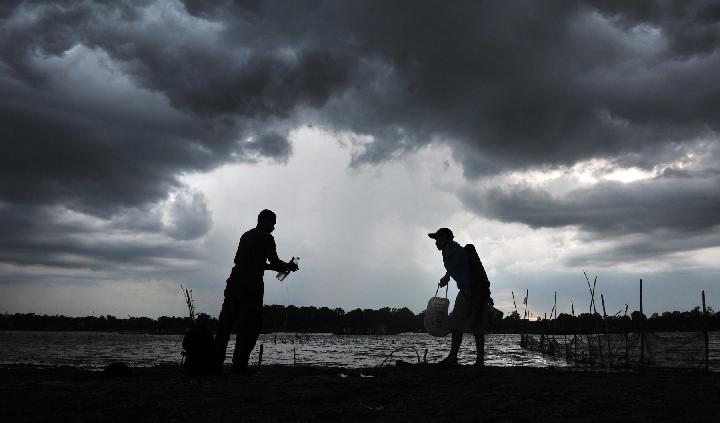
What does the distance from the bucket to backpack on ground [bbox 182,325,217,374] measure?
4.15 meters

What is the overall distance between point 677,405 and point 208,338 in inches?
233

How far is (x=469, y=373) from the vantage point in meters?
6.92

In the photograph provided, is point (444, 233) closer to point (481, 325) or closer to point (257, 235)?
point (481, 325)

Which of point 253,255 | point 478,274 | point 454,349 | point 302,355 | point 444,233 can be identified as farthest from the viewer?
point 302,355

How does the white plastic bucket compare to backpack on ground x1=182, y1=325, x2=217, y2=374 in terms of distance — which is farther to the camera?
the white plastic bucket

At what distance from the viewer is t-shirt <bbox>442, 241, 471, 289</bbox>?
28.6ft

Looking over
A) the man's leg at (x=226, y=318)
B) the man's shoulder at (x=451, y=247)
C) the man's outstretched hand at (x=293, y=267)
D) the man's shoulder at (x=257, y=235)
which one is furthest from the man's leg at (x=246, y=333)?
the man's shoulder at (x=451, y=247)

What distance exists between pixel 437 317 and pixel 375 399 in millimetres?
4230

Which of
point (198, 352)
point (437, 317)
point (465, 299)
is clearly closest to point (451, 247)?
point (465, 299)

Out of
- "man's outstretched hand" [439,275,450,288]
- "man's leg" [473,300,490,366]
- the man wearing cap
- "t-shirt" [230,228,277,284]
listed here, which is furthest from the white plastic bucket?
"t-shirt" [230,228,277,284]

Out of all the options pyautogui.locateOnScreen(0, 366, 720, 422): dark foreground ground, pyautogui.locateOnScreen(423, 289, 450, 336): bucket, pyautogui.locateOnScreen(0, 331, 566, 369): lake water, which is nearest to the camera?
pyautogui.locateOnScreen(0, 366, 720, 422): dark foreground ground

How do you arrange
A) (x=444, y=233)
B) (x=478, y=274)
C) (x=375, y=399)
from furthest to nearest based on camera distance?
(x=444, y=233) → (x=478, y=274) → (x=375, y=399)

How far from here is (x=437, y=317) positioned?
9312 millimetres

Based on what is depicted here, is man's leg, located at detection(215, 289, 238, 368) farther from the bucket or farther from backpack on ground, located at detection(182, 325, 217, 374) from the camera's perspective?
the bucket
